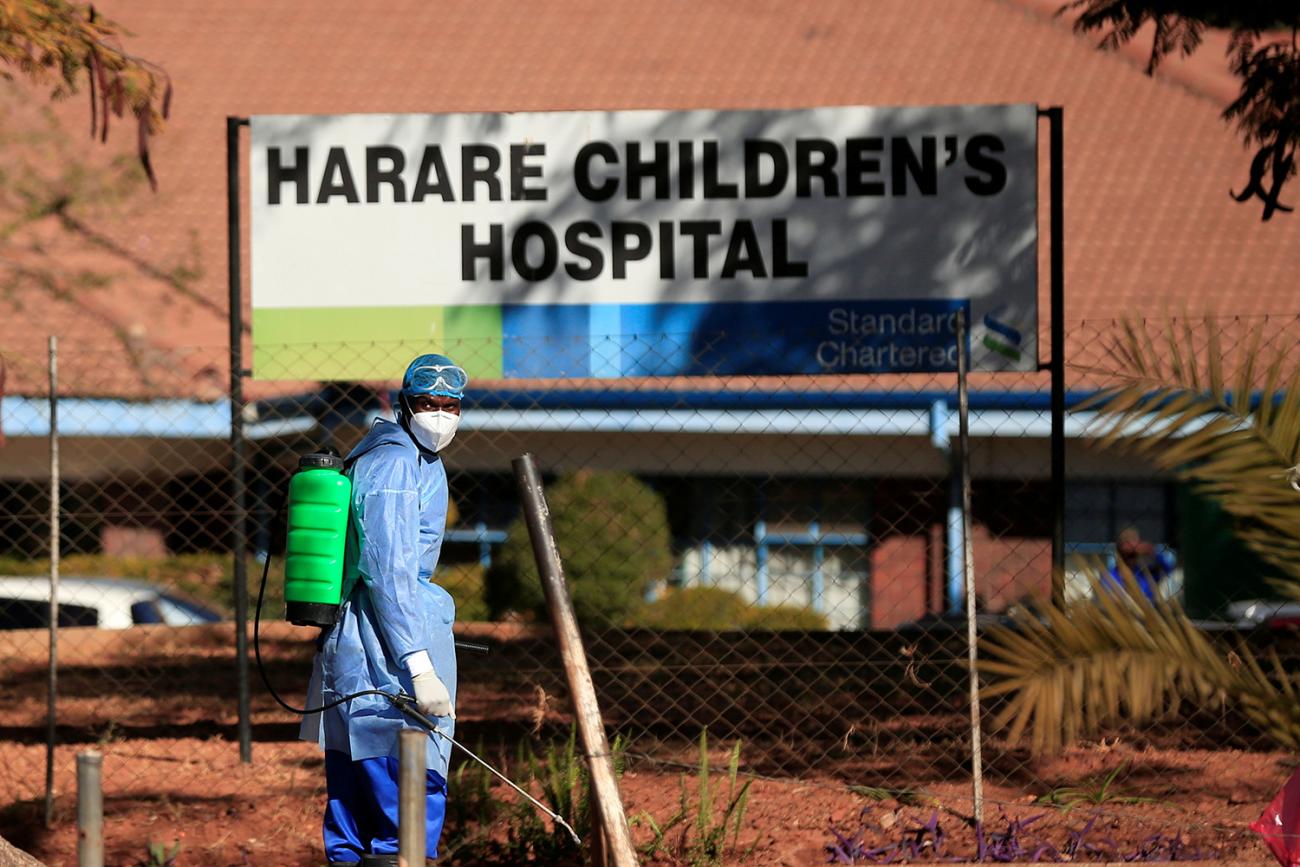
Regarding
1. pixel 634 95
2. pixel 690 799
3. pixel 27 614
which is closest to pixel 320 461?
pixel 690 799

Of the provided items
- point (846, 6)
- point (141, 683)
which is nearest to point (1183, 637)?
point (141, 683)

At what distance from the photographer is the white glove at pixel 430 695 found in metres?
4.12

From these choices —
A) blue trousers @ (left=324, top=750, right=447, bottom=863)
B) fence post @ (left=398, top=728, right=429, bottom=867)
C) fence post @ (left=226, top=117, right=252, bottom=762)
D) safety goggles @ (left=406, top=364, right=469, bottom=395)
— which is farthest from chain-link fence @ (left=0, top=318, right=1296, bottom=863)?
fence post @ (left=398, top=728, right=429, bottom=867)

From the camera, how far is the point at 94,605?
12438 millimetres

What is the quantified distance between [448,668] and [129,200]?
50.1ft

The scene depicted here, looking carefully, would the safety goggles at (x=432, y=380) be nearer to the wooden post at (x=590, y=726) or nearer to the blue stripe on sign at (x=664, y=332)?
the wooden post at (x=590, y=726)

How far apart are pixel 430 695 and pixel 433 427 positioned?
79cm

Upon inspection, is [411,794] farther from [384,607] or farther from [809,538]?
[809,538]

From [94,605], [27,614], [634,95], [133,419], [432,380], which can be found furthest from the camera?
[634,95]

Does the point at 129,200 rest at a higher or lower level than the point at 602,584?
higher

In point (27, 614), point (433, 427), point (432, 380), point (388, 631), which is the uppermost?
point (432, 380)

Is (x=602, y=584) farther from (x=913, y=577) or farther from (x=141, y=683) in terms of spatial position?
(x=141, y=683)

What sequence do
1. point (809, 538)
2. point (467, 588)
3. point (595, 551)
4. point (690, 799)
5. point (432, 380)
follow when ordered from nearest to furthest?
point (432, 380)
point (690, 799)
point (467, 588)
point (595, 551)
point (809, 538)

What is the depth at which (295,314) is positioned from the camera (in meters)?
7.17
